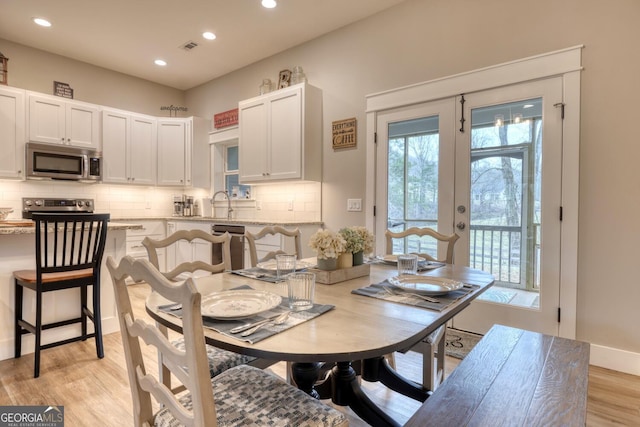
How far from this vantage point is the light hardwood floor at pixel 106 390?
1.75 metres

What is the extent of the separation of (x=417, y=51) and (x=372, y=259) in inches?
82.6

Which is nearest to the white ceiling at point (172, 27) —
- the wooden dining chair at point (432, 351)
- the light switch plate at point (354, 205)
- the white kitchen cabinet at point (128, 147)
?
the white kitchen cabinet at point (128, 147)

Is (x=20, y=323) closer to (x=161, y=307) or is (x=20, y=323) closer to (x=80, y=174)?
(x=161, y=307)

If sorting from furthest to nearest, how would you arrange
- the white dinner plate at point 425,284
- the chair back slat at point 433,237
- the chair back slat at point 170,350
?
the chair back slat at point 433,237 → the white dinner plate at point 425,284 → the chair back slat at point 170,350

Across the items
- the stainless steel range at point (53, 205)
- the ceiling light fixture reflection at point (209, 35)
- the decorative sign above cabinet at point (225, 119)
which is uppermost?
the ceiling light fixture reflection at point (209, 35)

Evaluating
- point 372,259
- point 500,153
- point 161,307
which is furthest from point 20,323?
point 500,153

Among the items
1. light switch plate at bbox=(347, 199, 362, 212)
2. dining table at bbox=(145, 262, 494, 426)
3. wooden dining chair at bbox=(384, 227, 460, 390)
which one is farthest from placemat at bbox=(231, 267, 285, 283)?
light switch plate at bbox=(347, 199, 362, 212)

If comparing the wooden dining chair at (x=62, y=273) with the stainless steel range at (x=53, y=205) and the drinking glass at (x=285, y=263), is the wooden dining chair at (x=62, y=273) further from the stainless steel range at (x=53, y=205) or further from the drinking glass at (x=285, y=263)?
the stainless steel range at (x=53, y=205)

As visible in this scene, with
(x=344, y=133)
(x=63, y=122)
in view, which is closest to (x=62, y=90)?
(x=63, y=122)

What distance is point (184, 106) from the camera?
5.65 m

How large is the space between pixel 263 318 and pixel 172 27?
12.4ft

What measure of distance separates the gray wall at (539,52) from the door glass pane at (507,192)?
29 cm

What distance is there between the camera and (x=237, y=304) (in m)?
1.13

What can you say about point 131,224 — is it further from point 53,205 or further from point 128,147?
point 128,147
